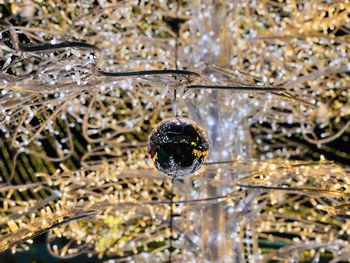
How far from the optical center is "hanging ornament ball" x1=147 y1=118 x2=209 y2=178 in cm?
201

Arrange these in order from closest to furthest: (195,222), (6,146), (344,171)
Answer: (344,171) < (195,222) < (6,146)

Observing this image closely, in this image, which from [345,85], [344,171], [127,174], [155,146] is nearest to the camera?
[155,146]

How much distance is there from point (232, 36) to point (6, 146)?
214cm

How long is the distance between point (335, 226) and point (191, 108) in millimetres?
1432

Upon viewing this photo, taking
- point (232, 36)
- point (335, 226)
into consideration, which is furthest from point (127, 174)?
point (335, 226)

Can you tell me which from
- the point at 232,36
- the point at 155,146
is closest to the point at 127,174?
the point at 232,36

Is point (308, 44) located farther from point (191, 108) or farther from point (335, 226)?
point (335, 226)

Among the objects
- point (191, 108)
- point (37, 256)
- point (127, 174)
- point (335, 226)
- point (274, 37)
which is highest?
point (274, 37)

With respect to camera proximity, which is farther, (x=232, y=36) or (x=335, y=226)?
(x=335, y=226)

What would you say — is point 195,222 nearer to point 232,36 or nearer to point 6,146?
point 232,36

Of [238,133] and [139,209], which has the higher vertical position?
[238,133]

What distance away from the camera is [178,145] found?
202 centimetres

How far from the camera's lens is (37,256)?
6.57 meters

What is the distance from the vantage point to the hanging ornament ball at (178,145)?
201 cm
